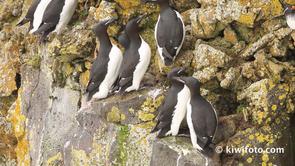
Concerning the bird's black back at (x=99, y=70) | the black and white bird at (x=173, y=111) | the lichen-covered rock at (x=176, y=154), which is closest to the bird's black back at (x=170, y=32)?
the black and white bird at (x=173, y=111)

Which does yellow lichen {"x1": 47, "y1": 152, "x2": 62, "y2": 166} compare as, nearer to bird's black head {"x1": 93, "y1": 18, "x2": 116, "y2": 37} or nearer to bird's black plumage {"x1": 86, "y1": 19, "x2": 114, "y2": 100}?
bird's black plumage {"x1": 86, "y1": 19, "x2": 114, "y2": 100}

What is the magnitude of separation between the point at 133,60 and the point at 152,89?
1.53 feet

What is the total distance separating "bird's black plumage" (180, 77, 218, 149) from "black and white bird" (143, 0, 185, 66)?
85cm

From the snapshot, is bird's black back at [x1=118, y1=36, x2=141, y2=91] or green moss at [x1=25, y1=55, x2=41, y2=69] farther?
green moss at [x1=25, y1=55, x2=41, y2=69]

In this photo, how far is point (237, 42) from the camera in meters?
8.57

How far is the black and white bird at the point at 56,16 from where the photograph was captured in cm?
1011

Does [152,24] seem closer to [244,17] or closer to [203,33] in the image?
[203,33]

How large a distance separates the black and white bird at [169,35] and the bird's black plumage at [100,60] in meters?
0.75

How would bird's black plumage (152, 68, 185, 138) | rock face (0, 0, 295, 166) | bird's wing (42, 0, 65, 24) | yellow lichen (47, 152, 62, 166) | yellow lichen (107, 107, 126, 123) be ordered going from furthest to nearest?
bird's wing (42, 0, 65, 24) < yellow lichen (47, 152, 62, 166) < yellow lichen (107, 107, 126, 123) < bird's black plumage (152, 68, 185, 138) < rock face (0, 0, 295, 166)

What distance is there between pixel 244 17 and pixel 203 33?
2.12 ft

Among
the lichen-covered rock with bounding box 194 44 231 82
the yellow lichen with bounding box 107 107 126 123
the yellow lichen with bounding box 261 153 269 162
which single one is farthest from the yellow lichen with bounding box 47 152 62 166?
the yellow lichen with bounding box 261 153 269 162

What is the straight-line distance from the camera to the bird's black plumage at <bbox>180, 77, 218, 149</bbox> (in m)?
7.29

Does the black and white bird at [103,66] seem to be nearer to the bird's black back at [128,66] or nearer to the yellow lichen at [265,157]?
the bird's black back at [128,66]

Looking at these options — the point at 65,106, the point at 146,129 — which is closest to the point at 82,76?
the point at 65,106
